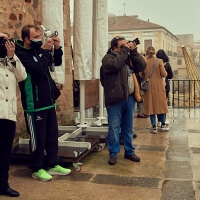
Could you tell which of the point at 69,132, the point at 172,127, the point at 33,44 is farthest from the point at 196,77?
the point at 33,44

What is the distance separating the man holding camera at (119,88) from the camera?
14.4 ft

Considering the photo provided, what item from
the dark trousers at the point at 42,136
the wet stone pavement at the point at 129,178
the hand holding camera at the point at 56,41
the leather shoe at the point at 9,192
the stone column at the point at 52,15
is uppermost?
the stone column at the point at 52,15

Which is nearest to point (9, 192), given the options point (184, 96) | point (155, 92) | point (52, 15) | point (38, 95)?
point (38, 95)

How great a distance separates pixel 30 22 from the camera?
5.32 m

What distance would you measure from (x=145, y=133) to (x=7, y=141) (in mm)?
3485

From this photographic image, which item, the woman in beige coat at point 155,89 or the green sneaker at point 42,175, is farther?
the woman in beige coat at point 155,89

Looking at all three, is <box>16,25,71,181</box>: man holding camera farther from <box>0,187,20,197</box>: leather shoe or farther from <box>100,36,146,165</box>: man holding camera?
<box>100,36,146,165</box>: man holding camera

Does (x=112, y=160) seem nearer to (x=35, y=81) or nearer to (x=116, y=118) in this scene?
(x=116, y=118)

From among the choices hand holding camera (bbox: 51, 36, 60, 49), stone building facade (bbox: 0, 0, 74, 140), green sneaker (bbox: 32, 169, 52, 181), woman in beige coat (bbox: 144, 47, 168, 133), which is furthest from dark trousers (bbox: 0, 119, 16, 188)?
woman in beige coat (bbox: 144, 47, 168, 133)

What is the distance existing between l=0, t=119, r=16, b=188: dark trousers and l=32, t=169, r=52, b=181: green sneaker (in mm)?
495

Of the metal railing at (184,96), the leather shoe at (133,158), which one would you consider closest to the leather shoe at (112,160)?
the leather shoe at (133,158)

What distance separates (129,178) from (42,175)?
937mm

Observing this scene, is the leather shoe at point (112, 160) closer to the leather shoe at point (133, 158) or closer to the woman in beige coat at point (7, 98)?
the leather shoe at point (133, 158)

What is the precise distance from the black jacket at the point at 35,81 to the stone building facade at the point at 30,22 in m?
1.07
